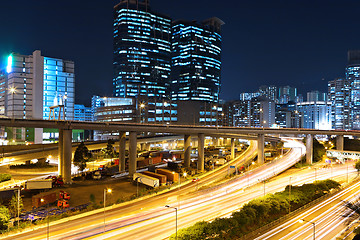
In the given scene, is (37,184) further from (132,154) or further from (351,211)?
(351,211)

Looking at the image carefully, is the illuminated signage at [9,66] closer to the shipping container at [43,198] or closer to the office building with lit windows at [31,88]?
the office building with lit windows at [31,88]

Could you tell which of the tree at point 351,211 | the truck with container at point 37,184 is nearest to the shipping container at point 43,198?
the truck with container at point 37,184

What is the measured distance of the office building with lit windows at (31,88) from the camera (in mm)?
127625

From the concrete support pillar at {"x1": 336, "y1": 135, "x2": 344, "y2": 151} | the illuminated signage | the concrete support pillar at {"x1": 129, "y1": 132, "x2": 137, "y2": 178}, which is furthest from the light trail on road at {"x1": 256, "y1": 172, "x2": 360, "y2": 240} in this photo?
the illuminated signage

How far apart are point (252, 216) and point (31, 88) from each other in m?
133

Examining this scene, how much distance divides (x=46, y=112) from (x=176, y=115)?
7992 cm

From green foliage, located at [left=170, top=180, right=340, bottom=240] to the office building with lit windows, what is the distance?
114640mm

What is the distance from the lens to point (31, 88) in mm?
131250

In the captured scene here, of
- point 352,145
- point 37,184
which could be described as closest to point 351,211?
point 37,184

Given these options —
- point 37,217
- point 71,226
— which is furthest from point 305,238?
point 37,217

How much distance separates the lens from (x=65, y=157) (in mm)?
59469

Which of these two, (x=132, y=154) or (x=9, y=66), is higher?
(x=9, y=66)

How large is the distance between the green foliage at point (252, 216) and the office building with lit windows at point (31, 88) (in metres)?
115

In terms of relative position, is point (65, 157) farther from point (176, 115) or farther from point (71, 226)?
point (176, 115)
